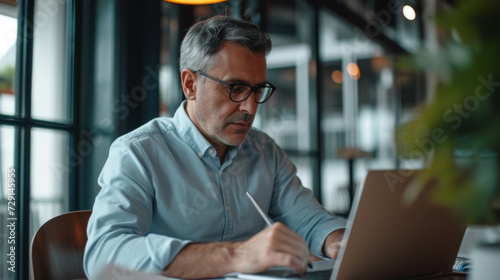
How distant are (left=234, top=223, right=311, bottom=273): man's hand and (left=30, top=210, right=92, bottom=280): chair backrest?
22.9 inches

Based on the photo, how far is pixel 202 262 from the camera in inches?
40.4

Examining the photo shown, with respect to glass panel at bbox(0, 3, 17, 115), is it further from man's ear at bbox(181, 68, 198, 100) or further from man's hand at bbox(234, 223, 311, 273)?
man's hand at bbox(234, 223, 311, 273)

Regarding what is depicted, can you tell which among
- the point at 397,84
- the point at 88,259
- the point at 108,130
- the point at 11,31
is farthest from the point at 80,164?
the point at 397,84

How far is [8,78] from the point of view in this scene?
1632 millimetres

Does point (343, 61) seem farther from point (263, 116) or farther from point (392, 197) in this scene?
point (392, 197)

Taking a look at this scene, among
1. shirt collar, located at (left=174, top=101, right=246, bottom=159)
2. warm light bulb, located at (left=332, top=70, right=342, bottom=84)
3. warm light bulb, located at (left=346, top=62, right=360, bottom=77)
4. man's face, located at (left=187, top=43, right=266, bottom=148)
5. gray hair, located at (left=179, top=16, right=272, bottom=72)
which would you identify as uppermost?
warm light bulb, located at (left=346, top=62, right=360, bottom=77)

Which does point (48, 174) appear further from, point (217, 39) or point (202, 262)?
point (202, 262)

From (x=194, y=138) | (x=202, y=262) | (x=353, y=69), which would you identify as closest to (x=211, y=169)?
(x=194, y=138)

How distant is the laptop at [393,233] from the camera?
869 mm

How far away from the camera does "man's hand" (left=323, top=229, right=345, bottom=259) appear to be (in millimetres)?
1419

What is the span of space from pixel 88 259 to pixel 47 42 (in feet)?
3.26

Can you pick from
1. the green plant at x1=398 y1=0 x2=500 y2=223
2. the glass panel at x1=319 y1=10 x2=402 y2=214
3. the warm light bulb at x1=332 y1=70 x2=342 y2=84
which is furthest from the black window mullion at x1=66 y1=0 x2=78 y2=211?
the warm light bulb at x1=332 y1=70 x2=342 y2=84

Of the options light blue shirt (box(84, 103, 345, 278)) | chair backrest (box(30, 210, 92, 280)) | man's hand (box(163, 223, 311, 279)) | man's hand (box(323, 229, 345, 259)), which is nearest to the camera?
man's hand (box(163, 223, 311, 279))

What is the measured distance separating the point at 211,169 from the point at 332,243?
46cm
